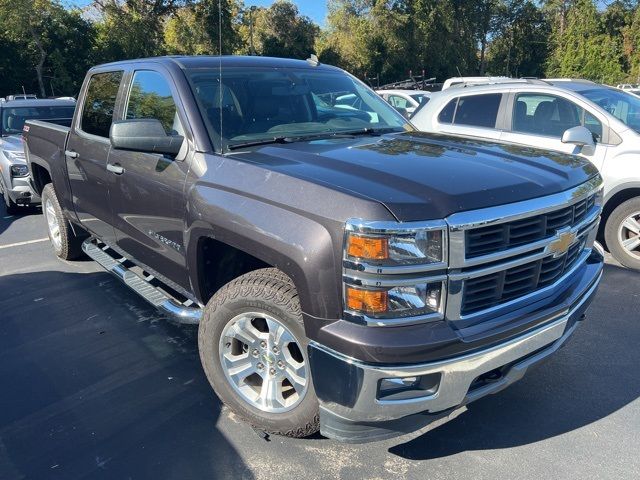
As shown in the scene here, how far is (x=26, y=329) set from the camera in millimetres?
4414

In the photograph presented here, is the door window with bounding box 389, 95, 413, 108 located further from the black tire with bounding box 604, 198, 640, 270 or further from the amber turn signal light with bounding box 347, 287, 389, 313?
the amber turn signal light with bounding box 347, 287, 389, 313

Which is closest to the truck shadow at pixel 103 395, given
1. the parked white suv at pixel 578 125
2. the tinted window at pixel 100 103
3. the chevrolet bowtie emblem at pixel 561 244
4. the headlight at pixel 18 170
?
the tinted window at pixel 100 103

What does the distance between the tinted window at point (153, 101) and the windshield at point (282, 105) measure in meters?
0.20

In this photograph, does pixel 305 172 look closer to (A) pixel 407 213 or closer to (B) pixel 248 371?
(A) pixel 407 213

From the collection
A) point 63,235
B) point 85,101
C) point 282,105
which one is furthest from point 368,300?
point 63,235

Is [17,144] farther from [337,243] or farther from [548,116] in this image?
[337,243]

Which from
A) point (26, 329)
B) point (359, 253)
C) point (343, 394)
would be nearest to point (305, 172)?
point (359, 253)

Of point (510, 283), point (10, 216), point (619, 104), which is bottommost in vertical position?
point (10, 216)

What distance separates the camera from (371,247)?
2248mm

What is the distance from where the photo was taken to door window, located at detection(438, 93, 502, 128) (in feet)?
21.5

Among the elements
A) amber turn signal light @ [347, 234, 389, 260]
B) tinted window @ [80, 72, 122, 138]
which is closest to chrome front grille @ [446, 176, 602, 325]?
amber turn signal light @ [347, 234, 389, 260]

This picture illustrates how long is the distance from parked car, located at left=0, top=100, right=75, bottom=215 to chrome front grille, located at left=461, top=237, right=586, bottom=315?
6.42 meters

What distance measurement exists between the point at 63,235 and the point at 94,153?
1770 mm

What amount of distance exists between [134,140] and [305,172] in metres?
1.18
